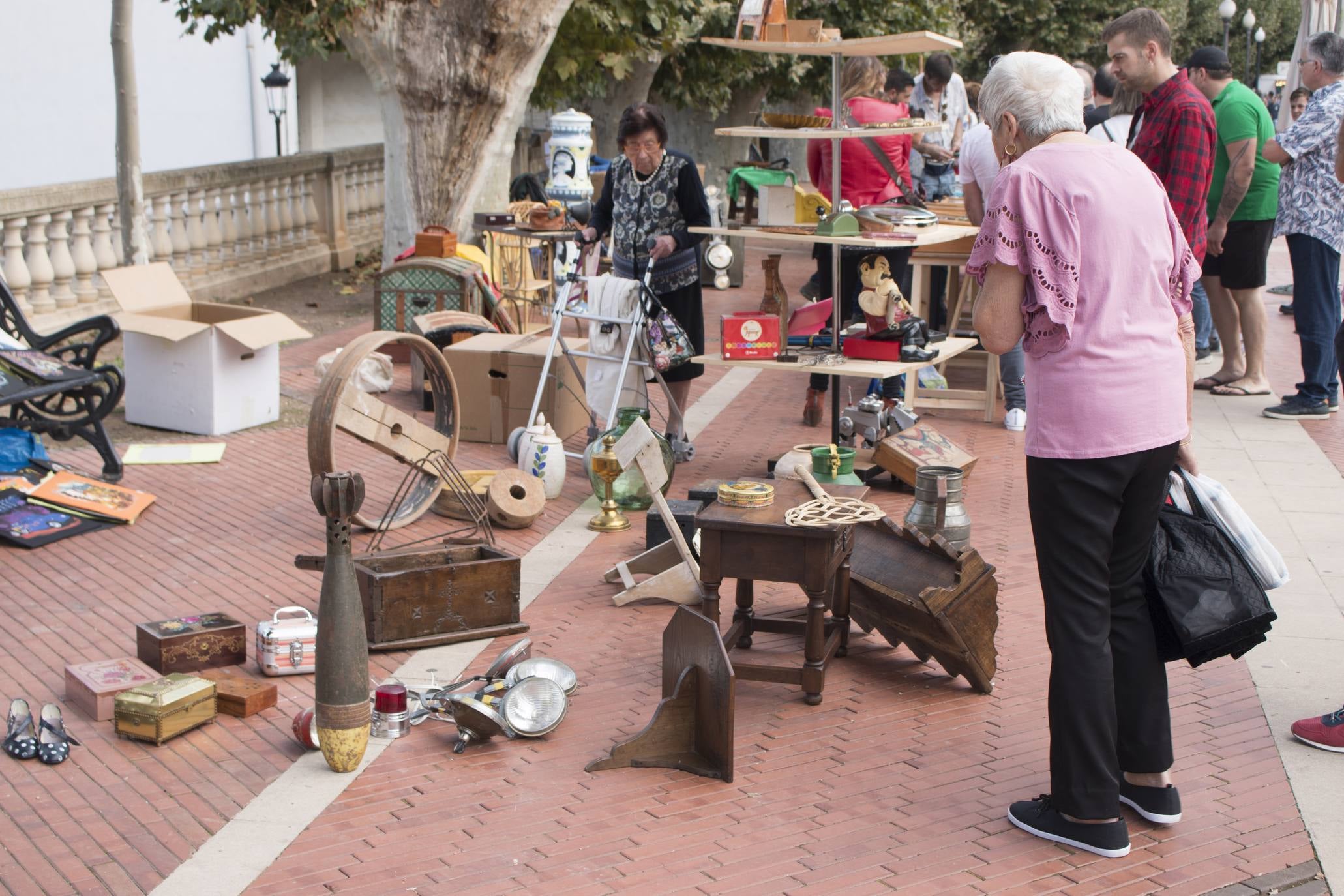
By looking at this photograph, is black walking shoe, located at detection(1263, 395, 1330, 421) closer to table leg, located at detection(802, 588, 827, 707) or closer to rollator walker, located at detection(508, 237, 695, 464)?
rollator walker, located at detection(508, 237, 695, 464)

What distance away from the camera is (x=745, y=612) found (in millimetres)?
5203

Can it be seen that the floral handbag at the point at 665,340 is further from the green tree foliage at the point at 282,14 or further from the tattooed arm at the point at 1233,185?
the green tree foliage at the point at 282,14

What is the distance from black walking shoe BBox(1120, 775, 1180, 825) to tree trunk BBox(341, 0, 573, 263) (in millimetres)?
9424

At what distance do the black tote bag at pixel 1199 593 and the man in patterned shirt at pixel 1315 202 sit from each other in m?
5.54

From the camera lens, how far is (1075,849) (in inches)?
150

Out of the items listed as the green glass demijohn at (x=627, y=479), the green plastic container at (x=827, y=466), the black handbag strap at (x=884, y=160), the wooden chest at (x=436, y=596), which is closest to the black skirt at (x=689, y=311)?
the green glass demijohn at (x=627, y=479)

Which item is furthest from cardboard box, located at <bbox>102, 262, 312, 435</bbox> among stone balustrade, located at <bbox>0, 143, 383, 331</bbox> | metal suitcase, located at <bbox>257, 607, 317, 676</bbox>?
metal suitcase, located at <bbox>257, 607, 317, 676</bbox>

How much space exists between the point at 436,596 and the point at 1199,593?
2745 mm

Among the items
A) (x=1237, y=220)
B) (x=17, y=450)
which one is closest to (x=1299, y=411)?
(x=1237, y=220)

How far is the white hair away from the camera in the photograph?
141 inches

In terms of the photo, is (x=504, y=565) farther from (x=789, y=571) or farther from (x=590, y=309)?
(x=590, y=309)

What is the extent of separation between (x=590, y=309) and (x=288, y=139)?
47.4 feet

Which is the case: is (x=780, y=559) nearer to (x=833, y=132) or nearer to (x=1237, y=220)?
(x=833, y=132)

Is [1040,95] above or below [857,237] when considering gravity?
above
